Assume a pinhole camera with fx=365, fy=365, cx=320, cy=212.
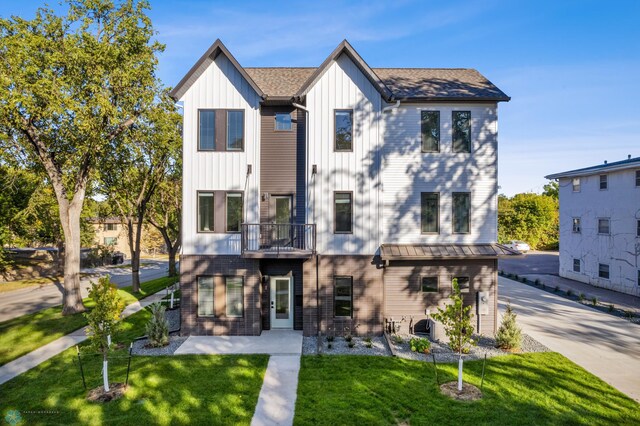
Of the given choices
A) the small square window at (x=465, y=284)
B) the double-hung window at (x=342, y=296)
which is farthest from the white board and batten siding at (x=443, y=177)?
the double-hung window at (x=342, y=296)

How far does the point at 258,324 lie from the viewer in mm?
13641

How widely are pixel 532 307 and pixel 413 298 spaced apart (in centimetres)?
827

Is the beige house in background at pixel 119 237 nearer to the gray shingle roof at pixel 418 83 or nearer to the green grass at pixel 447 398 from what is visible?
the gray shingle roof at pixel 418 83

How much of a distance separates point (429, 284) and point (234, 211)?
26.2 feet

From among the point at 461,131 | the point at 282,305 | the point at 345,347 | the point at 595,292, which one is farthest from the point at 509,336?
the point at 595,292

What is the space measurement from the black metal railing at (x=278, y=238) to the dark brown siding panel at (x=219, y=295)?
706 mm

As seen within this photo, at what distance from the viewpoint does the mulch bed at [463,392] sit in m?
8.98

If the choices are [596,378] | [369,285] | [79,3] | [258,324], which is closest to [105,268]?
[79,3]

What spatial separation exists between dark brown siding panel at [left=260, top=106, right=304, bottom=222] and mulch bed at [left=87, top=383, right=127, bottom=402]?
23.1 feet

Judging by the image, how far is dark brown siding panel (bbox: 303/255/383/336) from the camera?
13625mm

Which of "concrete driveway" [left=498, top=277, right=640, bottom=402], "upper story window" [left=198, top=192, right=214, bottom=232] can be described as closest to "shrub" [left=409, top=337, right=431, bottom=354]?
"concrete driveway" [left=498, top=277, right=640, bottom=402]

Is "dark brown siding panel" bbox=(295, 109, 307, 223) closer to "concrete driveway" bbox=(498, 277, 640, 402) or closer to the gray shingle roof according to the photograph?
the gray shingle roof

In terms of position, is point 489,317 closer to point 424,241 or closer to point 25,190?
point 424,241

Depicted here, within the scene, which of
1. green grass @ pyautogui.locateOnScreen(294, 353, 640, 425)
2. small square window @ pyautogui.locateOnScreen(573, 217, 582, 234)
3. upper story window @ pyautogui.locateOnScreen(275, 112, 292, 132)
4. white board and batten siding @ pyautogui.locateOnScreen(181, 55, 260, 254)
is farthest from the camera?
small square window @ pyautogui.locateOnScreen(573, 217, 582, 234)
